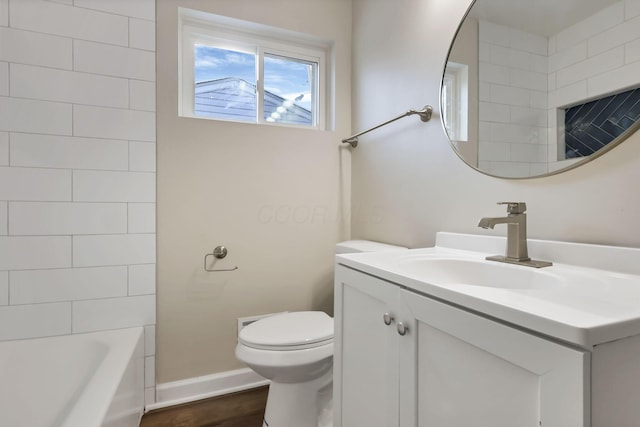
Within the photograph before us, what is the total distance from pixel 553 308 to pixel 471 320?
12cm

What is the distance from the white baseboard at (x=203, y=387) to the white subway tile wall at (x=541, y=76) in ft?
5.16

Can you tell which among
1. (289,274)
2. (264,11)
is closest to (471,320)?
(289,274)

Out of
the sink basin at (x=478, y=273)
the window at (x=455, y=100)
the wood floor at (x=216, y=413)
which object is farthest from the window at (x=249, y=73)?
the wood floor at (x=216, y=413)

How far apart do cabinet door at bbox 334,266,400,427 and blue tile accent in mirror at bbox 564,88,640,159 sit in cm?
62

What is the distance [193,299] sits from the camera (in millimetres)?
1629

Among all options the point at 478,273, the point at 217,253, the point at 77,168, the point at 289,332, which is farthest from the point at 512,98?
the point at 77,168

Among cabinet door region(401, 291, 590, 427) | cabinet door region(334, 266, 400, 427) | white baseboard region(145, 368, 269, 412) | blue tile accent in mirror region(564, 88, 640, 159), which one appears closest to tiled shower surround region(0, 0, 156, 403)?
white baseboard region(145, 368, 269, 412)

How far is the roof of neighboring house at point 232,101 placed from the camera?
1779 millimetres

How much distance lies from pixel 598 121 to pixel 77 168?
1.92 metres

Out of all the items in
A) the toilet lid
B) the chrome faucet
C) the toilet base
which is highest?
the chrome faucet

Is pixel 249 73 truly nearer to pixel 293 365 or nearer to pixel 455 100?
pixel 455 100

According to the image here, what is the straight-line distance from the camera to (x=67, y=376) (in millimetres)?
1265

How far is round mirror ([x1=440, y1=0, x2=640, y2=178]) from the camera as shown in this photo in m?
0.74

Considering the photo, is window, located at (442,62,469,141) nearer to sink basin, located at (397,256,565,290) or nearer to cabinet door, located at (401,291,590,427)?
sink basin, located at (397,256,565,290)
